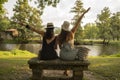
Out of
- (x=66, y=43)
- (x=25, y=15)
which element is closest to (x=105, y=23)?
(x=25, y=15)

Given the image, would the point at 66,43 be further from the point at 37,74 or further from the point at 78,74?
the point at 37,74

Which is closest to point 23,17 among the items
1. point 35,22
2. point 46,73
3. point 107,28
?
point 35,22

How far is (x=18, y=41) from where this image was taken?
233ft

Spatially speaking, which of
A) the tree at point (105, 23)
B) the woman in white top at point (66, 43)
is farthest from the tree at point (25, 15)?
the woman in white top at point (66, 43)

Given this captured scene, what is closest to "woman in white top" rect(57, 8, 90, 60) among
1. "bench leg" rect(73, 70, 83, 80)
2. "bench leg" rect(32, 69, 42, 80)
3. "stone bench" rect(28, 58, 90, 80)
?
"stone bench" rect(28, 58, 90, 80)

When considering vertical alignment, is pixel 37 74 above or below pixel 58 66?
below

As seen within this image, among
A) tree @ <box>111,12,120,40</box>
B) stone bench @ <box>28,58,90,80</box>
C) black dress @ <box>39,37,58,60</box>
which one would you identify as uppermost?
tree @ <box>111,12,120,40</box>

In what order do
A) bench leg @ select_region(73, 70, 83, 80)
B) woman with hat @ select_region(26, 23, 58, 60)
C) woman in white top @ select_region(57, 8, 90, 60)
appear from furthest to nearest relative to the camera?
1. woman with hat @ select_region(26, 23, 58, 60)
2. woman in white top @ select_region(57, 8, 90, 60)
3. bench leg @ select_region(73, 70, 83, 80)

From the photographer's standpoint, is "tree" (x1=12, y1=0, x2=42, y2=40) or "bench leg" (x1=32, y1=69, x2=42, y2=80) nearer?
"bench leg" (x1=32, y1=69, x2=42, y2=80)

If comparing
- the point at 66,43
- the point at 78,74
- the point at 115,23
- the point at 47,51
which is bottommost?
the point at 78,74

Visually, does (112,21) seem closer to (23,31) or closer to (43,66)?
(23,31)

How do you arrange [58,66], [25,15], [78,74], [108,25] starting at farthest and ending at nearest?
[108,25] < [25,15] < [78,74] < [58,66]

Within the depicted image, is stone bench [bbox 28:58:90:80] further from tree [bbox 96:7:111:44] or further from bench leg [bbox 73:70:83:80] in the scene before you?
tree [bbox 96:7:111:44]

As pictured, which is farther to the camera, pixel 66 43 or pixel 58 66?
pixel 66 43
